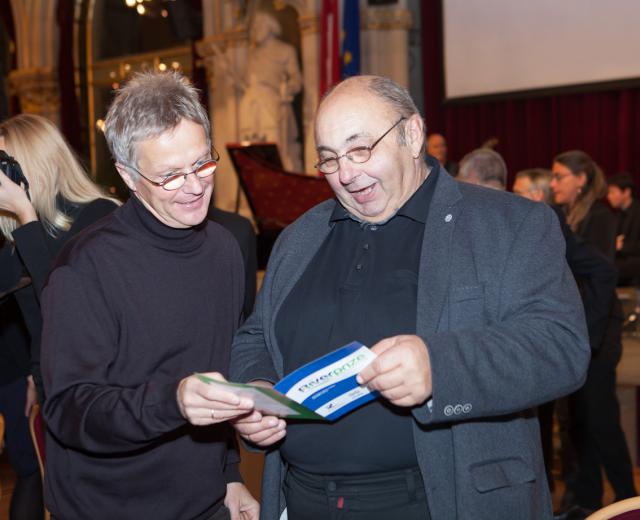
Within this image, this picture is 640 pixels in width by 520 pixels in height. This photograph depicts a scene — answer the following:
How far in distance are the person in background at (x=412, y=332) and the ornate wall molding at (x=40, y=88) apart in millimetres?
14350

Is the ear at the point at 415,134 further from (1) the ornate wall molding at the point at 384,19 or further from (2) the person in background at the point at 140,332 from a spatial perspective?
(1) the ornate wall molding at the point at 384,19

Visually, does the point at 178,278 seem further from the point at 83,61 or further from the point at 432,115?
the point at 83,61

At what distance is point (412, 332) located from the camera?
6.21ft

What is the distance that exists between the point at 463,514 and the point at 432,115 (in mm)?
9369

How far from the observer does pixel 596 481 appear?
14.6 feet

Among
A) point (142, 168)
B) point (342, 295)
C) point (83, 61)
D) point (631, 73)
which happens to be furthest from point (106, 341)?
point (83, 61)

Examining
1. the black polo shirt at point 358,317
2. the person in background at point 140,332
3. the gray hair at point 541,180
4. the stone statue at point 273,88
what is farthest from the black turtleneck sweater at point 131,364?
the stone statue at point 273,88

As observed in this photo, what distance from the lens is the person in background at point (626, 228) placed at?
278 inches

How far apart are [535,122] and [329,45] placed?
8.34 ft

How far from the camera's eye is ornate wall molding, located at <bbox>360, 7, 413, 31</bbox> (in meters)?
10.3

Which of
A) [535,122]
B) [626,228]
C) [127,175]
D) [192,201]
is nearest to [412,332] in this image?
[192,201]

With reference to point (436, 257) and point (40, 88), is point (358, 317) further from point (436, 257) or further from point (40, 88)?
point (40, 88)

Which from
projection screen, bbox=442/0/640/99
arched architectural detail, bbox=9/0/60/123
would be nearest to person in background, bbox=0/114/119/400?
projection screen, bbox=442/0/640/99

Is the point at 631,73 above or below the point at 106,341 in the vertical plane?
above
